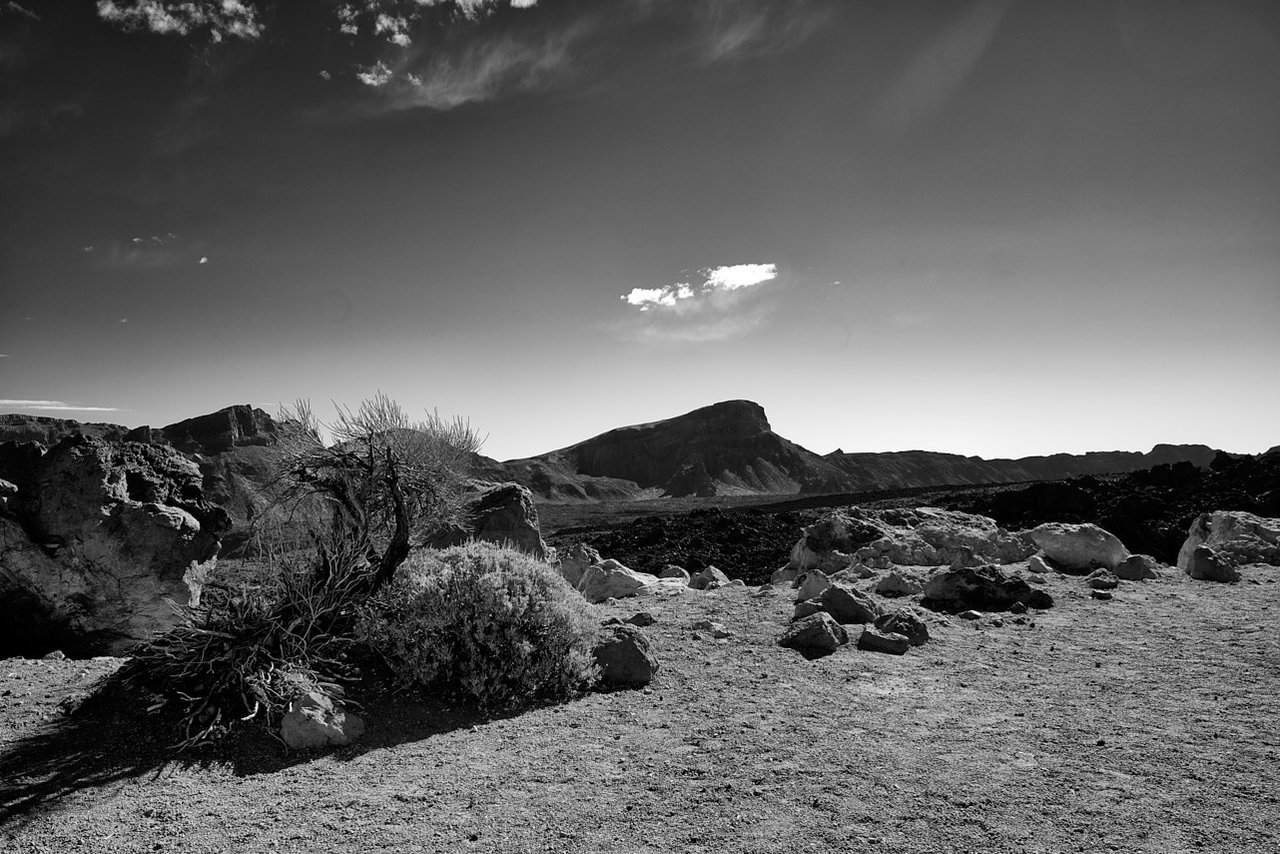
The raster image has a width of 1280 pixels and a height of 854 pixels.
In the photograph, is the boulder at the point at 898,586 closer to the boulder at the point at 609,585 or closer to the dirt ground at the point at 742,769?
the dirt ground at the point at 742,769

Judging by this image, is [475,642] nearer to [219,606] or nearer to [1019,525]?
[219,606]

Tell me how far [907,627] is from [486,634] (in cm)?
476

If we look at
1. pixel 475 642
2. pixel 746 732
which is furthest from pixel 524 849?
pixel 475 642

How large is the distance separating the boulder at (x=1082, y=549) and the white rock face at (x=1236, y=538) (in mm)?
964

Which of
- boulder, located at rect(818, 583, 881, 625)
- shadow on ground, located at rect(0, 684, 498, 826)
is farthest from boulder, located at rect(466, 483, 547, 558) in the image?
shadow on ground, located at rect(0, 684, 498, 826)

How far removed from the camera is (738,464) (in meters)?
111

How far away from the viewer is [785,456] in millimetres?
114875

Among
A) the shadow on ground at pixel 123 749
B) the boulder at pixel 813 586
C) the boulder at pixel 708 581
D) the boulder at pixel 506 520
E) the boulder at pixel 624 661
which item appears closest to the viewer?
the shadow on ground at pixel 123 749

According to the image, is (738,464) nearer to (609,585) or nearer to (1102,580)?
(609,585)

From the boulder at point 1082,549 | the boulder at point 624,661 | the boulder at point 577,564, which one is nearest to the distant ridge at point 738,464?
the boulder at point 577,564

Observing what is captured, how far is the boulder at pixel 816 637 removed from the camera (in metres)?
7.48

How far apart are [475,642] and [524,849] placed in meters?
2.73

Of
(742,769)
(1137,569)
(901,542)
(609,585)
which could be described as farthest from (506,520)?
(1137,569)

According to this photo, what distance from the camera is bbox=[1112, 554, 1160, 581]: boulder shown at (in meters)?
10.6
